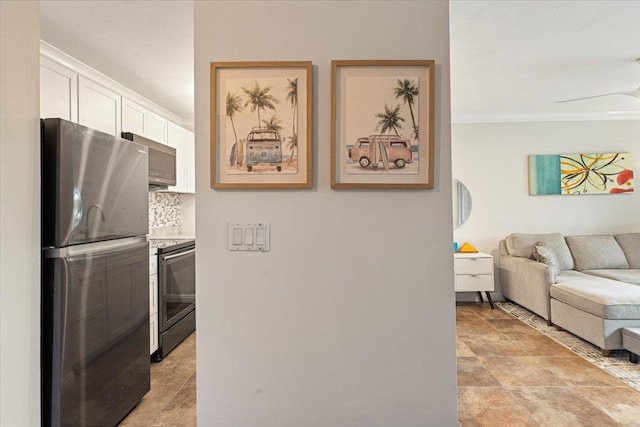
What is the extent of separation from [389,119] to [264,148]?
50cm

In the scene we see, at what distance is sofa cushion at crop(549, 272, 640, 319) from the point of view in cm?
293

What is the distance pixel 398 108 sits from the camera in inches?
55.8

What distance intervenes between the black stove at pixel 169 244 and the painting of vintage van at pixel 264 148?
199 centimetres

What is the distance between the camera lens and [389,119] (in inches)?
55.9

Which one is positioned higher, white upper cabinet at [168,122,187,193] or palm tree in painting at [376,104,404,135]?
white upper cabinet at [168,122,187,193]

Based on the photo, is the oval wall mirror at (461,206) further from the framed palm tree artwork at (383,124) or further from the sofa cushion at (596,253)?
the framed palm tree artwork at (383,124)

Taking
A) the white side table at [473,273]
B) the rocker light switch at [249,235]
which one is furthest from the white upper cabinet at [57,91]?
the white side table at [473,273]

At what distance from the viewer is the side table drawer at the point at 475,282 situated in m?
4.38

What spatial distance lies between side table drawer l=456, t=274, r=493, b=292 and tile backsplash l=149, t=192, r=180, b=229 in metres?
3.64

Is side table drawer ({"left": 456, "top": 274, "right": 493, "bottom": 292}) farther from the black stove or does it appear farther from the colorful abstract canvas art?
the black stove

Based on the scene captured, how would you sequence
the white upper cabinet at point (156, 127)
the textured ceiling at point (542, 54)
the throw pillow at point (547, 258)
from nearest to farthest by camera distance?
the textured ceiling at point (542, 54), the white upper cabinet at point (156, 127), the throw pillow at point (547, 258)

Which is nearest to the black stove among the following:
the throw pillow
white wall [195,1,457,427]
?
white wall [195,1,457,427]

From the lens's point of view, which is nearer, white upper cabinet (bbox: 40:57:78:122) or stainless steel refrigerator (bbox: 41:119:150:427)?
stainless steel refrigerator (bbox: 41:119:150:427)

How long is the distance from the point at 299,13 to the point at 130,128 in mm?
2529
